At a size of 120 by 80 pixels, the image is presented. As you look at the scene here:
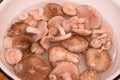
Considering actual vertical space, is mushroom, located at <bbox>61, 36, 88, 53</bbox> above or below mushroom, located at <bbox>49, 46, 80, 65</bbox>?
above

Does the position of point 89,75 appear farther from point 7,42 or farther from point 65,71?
point 7,42

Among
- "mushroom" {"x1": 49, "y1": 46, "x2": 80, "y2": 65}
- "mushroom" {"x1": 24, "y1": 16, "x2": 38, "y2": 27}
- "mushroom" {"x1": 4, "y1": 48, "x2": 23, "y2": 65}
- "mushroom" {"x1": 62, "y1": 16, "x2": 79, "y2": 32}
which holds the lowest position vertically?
"mushroom" {"x1": 4, "y1": 48, "x2": 23, "y2": 65}

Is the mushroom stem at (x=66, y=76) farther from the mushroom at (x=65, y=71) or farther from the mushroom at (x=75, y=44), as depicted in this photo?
the mushroom at (x=75, y=44)

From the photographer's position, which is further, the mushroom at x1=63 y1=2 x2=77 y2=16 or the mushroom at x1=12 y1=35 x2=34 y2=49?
the mushroom at x1=63 y1=2 x2=77 y2=16

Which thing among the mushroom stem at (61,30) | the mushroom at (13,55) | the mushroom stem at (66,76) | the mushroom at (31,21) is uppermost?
the mushroom stem at (61,30)

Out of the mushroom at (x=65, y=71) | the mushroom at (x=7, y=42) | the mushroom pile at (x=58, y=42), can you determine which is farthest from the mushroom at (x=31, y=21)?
the mushroom at (x=65, y=71)

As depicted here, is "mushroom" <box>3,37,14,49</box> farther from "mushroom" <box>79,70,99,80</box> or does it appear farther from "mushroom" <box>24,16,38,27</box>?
"mushroom" <box>79,70,99,80</box>

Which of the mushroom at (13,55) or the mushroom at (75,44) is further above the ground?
the mushroom at (75,44)

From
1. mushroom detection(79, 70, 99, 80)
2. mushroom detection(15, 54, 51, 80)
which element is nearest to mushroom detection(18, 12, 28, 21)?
mushroom detection(15, 54, 51, 80)
